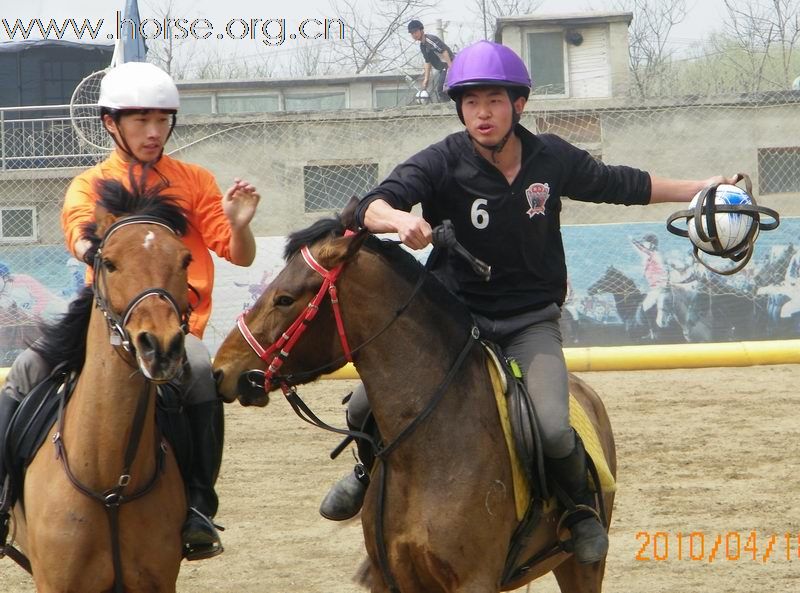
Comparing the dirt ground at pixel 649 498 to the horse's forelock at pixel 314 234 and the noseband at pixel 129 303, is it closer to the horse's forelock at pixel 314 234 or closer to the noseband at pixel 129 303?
the horse's forelock at pixel 314 234

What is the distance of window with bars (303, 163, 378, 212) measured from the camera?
16891mm

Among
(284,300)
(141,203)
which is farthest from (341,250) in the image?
(141,203)

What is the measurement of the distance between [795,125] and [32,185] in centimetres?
1105

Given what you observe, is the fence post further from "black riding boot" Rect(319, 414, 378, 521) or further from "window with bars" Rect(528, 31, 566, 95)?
"black riding boot" Rect(319, 414, 378, 521)

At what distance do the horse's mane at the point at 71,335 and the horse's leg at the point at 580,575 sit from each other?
98.0 inches

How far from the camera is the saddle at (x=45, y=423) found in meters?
4.77

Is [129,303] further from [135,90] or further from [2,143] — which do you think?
[2,143]

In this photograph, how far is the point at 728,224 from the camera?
4863 millimetres

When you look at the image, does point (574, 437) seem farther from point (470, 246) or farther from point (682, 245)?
point (682, 245)

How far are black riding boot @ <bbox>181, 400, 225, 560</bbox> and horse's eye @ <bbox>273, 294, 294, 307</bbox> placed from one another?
784 millimetres

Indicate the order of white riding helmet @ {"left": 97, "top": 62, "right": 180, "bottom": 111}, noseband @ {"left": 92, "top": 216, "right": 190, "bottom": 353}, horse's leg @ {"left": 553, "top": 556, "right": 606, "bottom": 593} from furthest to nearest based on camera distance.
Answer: horse's leg @ {"left": 553, "top": 556, "right": 606, "bottom": 593}
white riding helmet @ {"left": 97, "top": 62, "right": 180, "bottom": 111}
noseband @ {"left": 92, "top": 216, "right": 190, "bottom": 353}

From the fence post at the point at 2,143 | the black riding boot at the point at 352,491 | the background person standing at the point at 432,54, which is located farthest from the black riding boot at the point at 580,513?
the background person standing at the point at 432,54

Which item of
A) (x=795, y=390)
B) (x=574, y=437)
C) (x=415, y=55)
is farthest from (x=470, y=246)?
(x=415, y=55)
